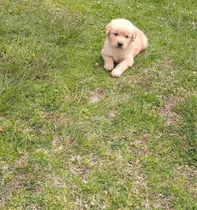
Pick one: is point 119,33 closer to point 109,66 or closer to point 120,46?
point 120,46

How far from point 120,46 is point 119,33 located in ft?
0.57

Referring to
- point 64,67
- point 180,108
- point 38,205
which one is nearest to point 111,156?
point 38,205

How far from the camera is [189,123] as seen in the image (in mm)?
4109

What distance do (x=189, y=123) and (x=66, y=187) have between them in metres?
1.65

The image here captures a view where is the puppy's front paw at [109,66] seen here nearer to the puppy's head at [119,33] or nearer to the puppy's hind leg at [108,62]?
the puppy's hind leg at [108,62]

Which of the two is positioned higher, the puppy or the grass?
the puppy

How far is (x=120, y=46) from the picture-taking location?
4.79 meters

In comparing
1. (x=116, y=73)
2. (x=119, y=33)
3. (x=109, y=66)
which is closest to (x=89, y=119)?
(x=116, y=73)

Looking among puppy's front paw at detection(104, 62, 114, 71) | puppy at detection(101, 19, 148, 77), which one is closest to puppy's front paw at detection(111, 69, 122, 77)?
puppy at detection(101, 19, 148, 77)

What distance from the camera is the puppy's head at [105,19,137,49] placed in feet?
15.5

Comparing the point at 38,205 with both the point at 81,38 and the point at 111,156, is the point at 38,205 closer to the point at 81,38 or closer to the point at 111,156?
the point at 111,156

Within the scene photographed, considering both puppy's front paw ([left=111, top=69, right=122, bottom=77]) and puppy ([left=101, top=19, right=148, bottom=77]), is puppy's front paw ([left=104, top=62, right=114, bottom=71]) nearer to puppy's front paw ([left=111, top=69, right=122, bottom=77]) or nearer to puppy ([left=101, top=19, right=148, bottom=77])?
puppy ([left=101, top=19, right=148, bottom=77])

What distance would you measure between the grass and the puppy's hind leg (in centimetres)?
10

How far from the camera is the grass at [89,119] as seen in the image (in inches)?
132
